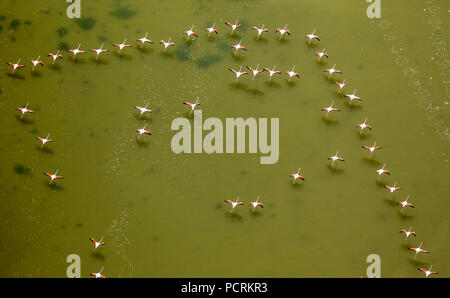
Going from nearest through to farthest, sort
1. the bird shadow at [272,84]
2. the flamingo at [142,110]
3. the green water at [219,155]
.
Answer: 1. the green water at [219,155]
2. the flamingo at [142,110]
3. the bird shadow at [272,84]

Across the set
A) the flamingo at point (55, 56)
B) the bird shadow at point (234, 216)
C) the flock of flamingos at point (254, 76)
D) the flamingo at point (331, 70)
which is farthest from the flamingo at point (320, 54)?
the flamingo at point (55, 56)

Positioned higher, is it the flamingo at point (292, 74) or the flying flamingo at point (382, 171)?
the flamingo at point (292, 74)

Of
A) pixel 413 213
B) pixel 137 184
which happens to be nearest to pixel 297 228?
pixel 413 213

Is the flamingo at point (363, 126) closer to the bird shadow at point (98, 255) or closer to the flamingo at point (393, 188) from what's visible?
the flamingo at point (393, 188)

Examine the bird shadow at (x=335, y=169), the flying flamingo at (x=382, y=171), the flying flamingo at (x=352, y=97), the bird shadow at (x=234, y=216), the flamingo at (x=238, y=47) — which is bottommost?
the bird shadow at (x=234, y=216)

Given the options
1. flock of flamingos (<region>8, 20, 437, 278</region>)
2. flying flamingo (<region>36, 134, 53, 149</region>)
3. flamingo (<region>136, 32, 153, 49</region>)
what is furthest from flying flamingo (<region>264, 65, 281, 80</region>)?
flying flamingo (<region>36, 134, 53, 149</region>)

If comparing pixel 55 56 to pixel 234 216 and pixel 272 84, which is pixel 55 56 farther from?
pixel 234 216

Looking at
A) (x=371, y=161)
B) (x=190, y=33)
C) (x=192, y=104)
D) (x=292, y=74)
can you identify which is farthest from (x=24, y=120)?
(x=371, y=161)

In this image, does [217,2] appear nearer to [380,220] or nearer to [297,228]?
[297,228]
